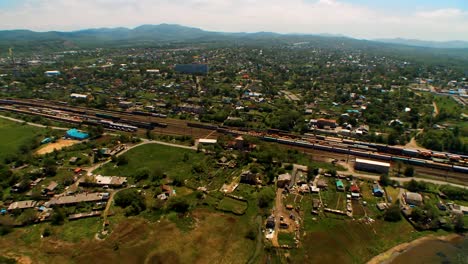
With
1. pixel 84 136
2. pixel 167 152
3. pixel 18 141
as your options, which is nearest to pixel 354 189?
pixel 167 152

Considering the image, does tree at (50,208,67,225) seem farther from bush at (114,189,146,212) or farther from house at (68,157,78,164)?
house at (68,157,78,164)

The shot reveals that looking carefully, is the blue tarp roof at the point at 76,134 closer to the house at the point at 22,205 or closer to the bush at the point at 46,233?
the house at the point at 22,205

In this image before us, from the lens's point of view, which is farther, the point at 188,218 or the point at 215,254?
the point at 188,218

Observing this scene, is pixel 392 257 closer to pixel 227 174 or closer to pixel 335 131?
pixel 227 174

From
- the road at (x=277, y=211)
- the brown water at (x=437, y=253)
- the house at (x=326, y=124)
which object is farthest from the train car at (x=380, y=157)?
the road at (x=277, y=211)

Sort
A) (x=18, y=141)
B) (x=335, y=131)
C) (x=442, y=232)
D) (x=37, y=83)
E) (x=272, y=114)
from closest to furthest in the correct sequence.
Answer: (x=442, y=232)
(x=18, y=141)
(x=335, y=131)
(x=272, y=114)
(x=37, y=83)

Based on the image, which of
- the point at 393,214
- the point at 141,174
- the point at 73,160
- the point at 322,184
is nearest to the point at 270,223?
the point at 322,184

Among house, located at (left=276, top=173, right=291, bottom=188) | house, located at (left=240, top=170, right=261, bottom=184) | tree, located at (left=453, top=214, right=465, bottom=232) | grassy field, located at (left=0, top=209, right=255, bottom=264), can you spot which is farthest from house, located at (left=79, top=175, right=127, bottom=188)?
tree, located at (left=453, top=214, right=465, bottom=232)
